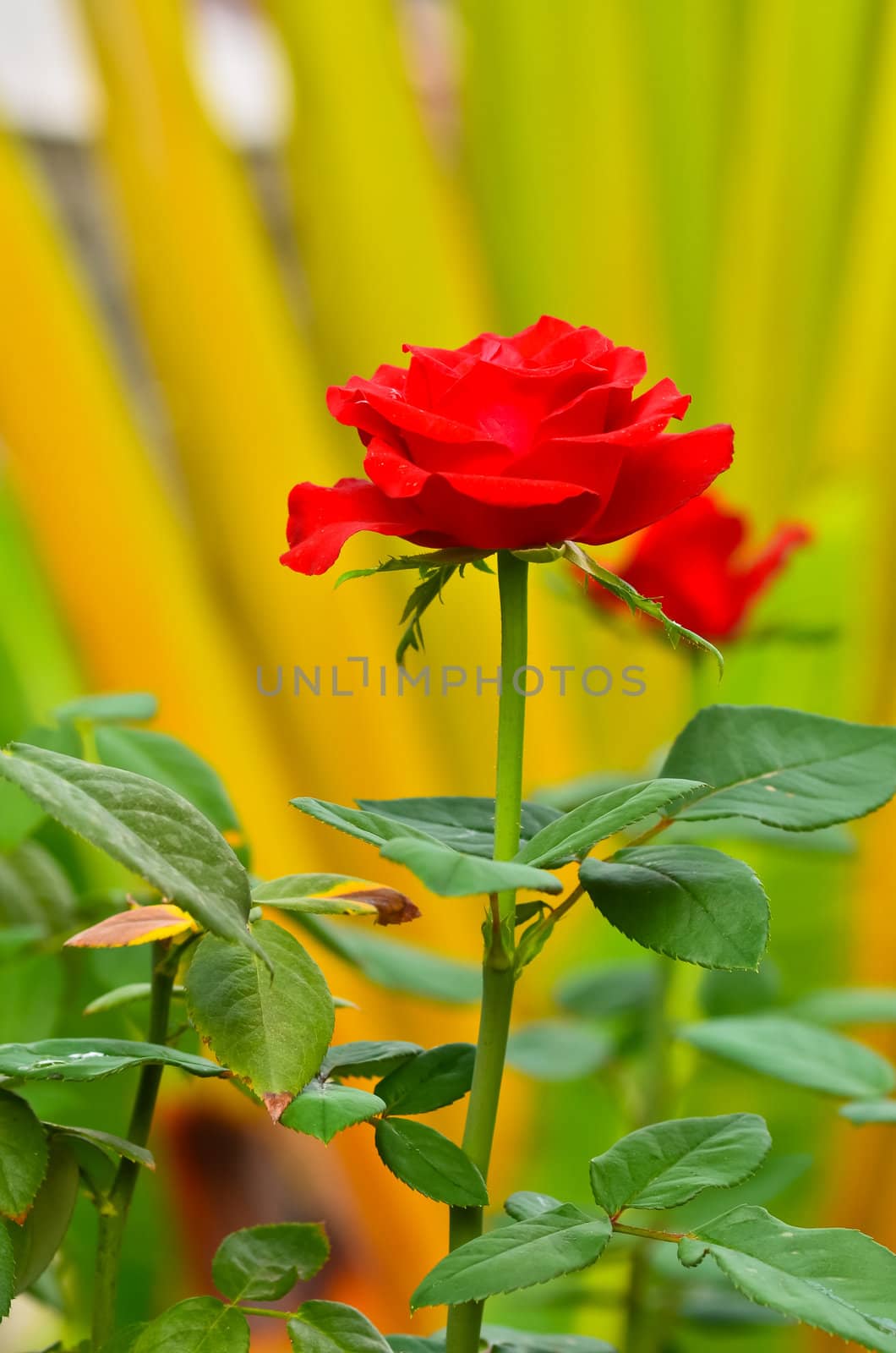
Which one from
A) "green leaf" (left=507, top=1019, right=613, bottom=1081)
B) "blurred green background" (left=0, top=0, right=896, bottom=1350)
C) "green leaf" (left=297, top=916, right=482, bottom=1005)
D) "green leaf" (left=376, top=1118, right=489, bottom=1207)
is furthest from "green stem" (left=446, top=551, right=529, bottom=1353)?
"blurred green background" (left=0, top=0, right=896, bottom=1350)

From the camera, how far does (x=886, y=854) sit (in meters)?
0.80

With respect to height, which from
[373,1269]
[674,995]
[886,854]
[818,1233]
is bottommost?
[373,1269]

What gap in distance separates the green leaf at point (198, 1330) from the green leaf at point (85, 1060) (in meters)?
0.03

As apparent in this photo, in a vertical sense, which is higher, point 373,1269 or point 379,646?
point 379,646

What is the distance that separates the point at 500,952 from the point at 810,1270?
0.05m

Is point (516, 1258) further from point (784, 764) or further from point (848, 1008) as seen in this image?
point (848, 1008)

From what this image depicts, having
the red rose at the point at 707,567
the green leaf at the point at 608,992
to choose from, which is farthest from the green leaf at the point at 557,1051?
the red rose at the point at 707,567

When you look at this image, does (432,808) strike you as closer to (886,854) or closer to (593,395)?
(593,395)

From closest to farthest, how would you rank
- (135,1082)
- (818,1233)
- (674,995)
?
(818,1233) < (135,1082) < (674,995)

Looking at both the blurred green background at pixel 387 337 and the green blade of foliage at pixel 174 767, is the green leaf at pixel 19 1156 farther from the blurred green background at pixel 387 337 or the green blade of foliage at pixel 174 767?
the blurred green background at pixel 387 337

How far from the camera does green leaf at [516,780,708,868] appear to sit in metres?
0.15

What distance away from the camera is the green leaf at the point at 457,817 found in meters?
0.19

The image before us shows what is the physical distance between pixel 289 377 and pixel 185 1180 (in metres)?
0.55

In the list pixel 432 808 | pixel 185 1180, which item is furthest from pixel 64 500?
pixel 432 808
